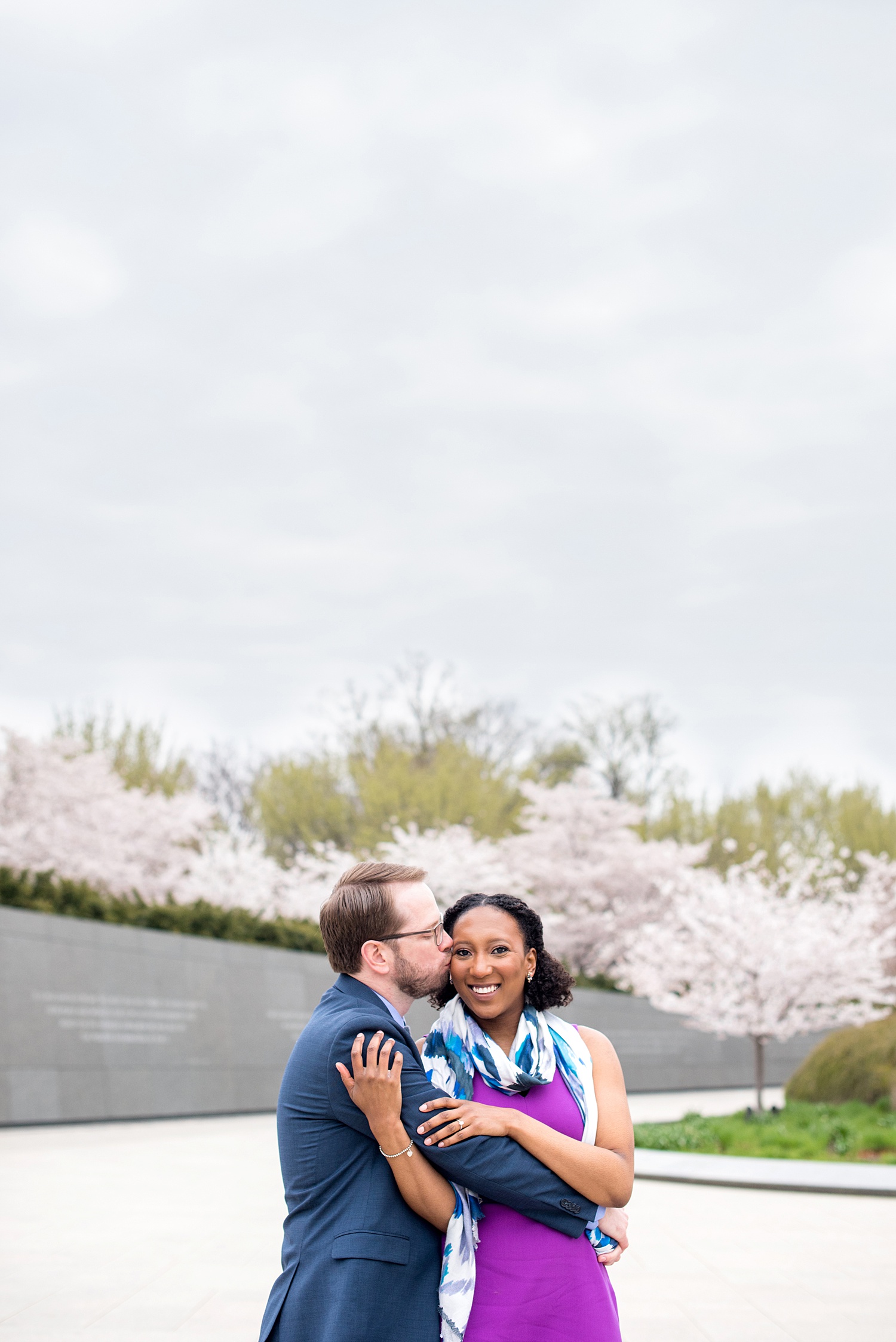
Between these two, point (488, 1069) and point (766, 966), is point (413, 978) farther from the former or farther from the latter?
point (766, 966)

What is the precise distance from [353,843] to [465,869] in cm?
804

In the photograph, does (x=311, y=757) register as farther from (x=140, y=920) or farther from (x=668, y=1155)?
(x=668, y=1155)

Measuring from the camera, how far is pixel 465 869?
1189 inches

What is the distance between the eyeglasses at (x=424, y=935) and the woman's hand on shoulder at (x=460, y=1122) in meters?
0.36

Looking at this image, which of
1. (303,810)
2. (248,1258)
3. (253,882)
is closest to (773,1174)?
(248,1258)

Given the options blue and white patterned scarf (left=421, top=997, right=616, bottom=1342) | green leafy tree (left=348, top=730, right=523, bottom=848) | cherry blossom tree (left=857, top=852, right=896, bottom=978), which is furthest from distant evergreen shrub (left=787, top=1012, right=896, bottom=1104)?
green leafy tree (left=348, top=730, right=523, bottom=848)

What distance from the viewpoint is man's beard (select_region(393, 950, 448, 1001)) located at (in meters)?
2.81

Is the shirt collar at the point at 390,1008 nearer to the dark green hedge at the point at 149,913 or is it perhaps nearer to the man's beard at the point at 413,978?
the man's beard at the point at 413,978

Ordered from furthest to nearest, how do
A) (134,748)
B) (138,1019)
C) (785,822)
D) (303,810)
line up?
1. (785,822)
2. (134,748)
3. (303,810)
4. (138,1019)

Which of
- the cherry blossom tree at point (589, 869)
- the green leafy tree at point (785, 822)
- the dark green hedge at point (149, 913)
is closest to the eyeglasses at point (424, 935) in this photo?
the dark green hedge at point (149, 913)

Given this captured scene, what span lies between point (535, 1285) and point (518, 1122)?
0.36 m

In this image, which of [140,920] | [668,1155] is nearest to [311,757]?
[140,920]

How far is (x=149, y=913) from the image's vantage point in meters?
19.6

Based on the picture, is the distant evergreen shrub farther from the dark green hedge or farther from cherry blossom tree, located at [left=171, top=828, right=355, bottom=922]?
cherry blossom tree, located at [left=171, top=828, right=355, bottom=922]
